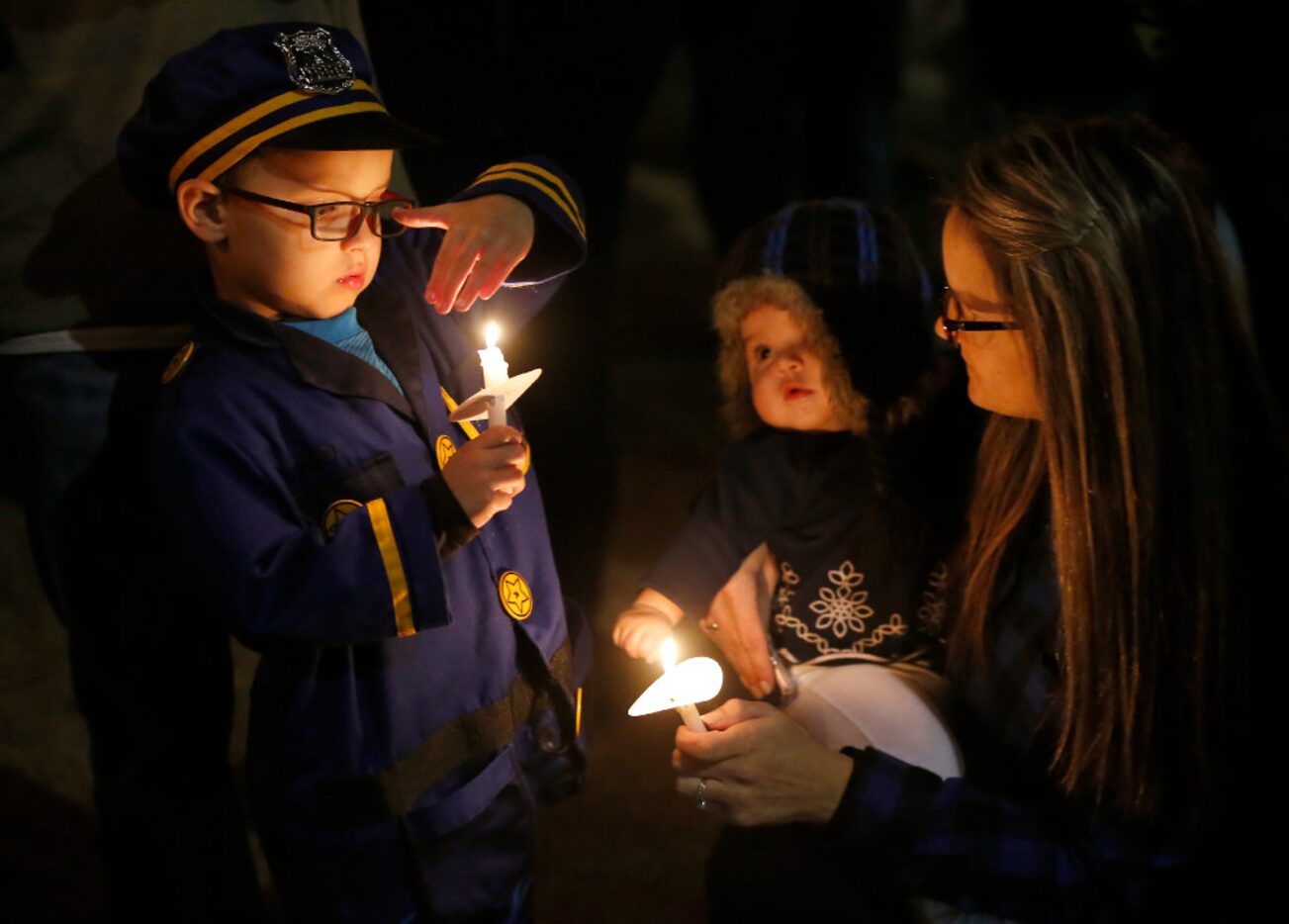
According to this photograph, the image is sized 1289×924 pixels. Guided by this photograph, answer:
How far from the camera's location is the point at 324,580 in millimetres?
1294

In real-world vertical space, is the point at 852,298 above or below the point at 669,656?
above

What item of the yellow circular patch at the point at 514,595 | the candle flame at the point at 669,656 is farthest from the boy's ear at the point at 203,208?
the candle flame at the point at 669,656

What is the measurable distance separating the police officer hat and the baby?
30.9 inches

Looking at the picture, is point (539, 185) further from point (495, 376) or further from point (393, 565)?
point (393, 565)

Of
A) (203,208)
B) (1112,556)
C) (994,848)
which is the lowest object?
(994,848)

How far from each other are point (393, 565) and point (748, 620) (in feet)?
3.14

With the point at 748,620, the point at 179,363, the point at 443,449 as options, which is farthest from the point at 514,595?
the point at 748,620

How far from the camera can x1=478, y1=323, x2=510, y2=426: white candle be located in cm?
129

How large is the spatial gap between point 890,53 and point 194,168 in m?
2.65

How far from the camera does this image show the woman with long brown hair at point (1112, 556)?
4.50ft

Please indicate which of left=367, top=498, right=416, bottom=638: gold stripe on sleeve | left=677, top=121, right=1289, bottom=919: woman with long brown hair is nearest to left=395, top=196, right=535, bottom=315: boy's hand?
left=367, top=498, right=416, bottom=638: gold stripe on sleeve

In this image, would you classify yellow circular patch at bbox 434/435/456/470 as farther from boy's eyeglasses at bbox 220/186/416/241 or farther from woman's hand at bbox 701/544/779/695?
woman's hand at bbox 701/544/779/695

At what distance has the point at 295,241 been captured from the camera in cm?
140

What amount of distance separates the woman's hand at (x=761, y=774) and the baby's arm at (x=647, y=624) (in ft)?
1.45
